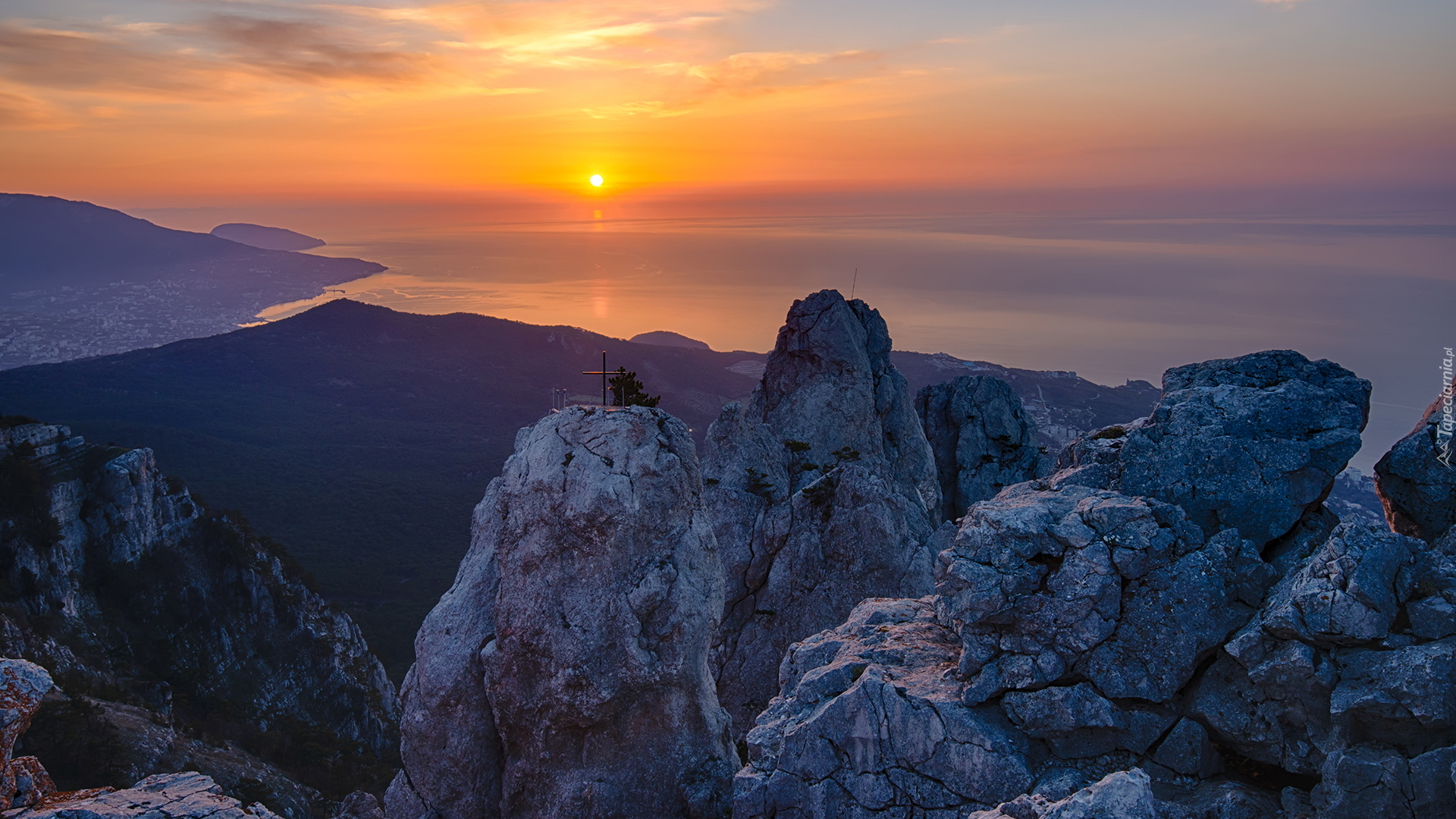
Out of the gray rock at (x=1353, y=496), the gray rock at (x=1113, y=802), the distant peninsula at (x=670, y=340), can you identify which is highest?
the gray rock at (x=1113, y=802)

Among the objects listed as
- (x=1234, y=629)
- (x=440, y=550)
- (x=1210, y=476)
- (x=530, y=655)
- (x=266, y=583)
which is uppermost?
(x=1210, y=476)

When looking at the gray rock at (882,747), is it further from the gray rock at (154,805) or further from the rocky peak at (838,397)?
the rocky peak at (838,397)

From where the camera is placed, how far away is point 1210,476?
14.4 metres

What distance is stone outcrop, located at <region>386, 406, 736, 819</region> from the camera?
1798cm

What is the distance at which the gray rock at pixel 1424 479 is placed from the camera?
13.5 meters

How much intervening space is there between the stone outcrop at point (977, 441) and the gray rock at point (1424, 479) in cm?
2991

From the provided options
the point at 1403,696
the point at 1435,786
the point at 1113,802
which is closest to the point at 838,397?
the point at 1403,696

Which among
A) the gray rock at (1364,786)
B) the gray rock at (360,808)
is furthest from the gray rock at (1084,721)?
the gray rock at (360,808)

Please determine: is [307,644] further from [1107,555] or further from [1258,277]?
[1258,277]

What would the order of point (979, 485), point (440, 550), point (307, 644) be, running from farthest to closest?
point (440, 550) < point (307, 644) < point (979, 485)

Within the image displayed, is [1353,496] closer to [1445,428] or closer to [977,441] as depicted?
[977,441]

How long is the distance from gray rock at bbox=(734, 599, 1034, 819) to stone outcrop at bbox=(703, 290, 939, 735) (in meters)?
12.9

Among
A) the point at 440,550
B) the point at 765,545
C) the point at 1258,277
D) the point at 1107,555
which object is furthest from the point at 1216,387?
the point at 1258,277

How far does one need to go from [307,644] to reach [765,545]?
135 ft
